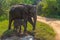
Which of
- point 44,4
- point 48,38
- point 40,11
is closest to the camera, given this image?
point 48,38

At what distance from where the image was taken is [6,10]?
1255cm

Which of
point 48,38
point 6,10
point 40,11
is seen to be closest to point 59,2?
point 40,11

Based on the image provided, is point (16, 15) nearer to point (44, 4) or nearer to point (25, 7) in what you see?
point (25, 7)

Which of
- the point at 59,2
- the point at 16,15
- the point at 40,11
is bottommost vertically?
the point at 40,11

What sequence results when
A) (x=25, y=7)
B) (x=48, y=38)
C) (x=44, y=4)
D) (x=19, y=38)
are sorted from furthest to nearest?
(x=44, y=4), (x=48, y=38), (x=25, y=7), (x=19, y=38)

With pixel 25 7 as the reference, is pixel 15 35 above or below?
below

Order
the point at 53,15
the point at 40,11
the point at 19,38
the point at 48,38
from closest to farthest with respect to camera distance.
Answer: the point at 19,38 → the point at 48,38 → the point at 53,15 → the point at 40,11

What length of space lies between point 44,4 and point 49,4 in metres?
0.95

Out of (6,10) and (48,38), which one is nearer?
(48,38)

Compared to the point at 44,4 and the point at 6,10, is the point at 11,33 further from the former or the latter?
the point at 44,4

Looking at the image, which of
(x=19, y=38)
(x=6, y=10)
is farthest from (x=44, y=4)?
(x=19, y=38)

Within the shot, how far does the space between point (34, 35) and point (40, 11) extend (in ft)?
34.6

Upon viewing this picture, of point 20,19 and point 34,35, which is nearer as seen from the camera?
point 20,19

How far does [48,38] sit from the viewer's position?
7.59 meters
